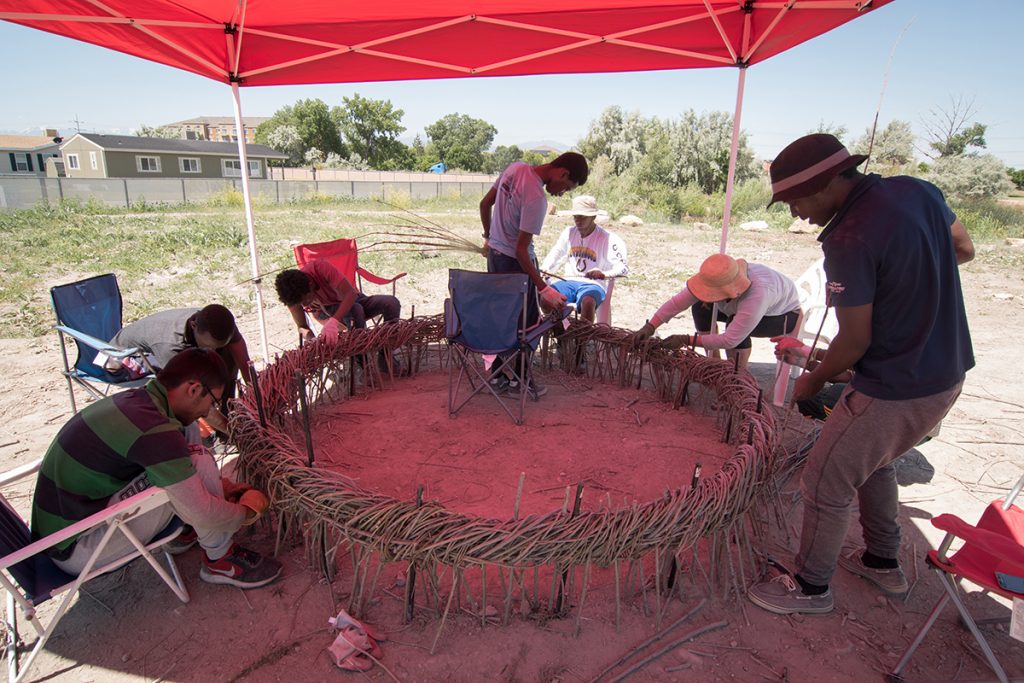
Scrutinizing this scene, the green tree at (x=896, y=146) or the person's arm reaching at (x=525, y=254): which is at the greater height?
the green tree at (x=896, y=146)

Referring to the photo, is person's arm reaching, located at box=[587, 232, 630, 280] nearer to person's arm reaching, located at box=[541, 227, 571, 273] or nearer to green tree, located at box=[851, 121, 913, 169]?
person's arm reaching, located at box=[541, 227, 571, 273]

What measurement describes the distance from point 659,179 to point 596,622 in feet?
83.1

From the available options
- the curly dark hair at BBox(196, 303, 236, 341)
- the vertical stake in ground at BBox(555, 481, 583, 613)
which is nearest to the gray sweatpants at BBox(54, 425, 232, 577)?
the curly dark hair at BBox(196, 303, 236, 341)

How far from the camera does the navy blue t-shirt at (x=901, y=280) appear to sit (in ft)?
5.67

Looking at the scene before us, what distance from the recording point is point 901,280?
1.74m

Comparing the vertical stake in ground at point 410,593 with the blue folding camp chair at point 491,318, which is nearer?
the vertical stake in ground at point 410,593

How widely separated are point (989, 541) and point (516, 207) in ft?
9.34

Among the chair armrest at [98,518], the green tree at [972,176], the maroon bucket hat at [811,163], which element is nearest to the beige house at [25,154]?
the chair armrest at [98,518]

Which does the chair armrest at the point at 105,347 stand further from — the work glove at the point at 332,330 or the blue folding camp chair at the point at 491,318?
the blue folding camp chair at the point at 491,318

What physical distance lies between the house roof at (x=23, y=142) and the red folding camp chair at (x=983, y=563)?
45.7 meters

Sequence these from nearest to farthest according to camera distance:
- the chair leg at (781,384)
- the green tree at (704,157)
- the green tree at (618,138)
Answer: the chair leg at (781,384), the green tree at (704,157), the green tree at (618,138)

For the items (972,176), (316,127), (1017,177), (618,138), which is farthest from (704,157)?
(316,127)

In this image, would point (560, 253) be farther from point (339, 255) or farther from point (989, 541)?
point (989, 541)

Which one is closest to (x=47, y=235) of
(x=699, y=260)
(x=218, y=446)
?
(x=218, y=446)
